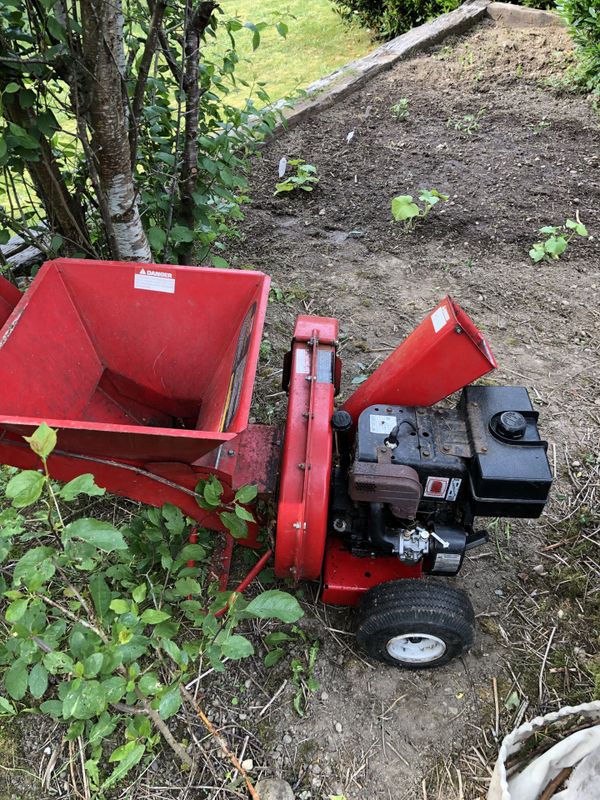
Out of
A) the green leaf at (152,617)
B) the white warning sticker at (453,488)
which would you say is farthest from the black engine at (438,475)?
the green leaf at (152,617)

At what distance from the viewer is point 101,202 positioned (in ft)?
7.79

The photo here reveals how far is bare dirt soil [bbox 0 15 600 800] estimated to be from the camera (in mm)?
1789

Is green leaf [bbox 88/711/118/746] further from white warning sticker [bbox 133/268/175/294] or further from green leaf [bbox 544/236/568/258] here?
green leaf [bbox 544/236/568/258]

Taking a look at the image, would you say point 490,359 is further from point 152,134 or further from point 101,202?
point 152,134

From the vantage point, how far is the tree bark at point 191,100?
2.25 metres

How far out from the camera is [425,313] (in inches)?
128

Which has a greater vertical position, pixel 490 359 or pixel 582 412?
pixel 490 359

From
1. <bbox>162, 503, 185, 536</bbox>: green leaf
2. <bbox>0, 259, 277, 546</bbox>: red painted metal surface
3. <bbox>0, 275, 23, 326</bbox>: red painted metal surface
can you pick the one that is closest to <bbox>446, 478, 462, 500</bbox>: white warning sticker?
<bbox>0, 259, 277, 546</bbox>: red painted metal surface

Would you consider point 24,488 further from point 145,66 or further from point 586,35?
point 586,35

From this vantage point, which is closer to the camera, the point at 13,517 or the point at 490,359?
the point at 13,517

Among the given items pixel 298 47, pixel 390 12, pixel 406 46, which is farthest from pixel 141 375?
pixel 390 12

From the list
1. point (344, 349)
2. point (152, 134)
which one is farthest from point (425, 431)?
point (152, 134)

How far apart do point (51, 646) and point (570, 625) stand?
5.51 feet

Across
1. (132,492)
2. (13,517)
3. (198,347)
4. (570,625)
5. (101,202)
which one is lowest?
(570,625)
